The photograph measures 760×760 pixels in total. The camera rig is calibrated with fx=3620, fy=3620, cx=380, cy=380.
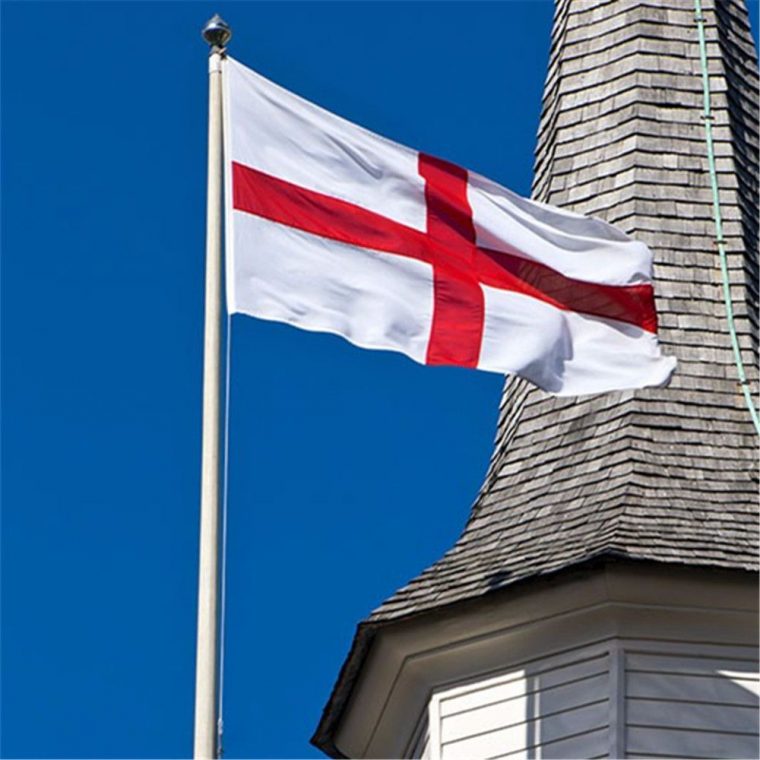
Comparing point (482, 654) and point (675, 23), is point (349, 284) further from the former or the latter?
point (675, 23)

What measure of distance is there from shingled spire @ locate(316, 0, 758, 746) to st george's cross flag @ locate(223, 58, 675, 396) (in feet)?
5.95

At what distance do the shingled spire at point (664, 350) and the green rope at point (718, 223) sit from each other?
4cm

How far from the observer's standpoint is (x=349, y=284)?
59.6 ft

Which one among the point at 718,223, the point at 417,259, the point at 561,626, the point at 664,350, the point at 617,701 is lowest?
the point at 617,701

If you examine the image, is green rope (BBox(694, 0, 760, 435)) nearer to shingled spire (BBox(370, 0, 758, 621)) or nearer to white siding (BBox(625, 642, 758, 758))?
shingled spire (BBox(370, 0, 758, 621))

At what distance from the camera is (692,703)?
20.5 m

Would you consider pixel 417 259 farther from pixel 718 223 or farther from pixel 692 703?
pixel 718 223

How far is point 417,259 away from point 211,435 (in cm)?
256

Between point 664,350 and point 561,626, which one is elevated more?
point 664,350

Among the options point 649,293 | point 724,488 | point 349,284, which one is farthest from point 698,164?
point 349,284

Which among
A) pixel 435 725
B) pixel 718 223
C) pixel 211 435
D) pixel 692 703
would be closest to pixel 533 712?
pixel 435 725

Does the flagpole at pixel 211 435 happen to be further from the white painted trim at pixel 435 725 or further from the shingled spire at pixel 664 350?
the white painted trim at pixel 435 725

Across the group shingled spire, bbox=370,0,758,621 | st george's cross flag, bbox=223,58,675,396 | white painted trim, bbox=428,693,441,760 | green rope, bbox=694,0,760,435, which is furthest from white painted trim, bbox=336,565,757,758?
green rope, bbox=694,0,760,435

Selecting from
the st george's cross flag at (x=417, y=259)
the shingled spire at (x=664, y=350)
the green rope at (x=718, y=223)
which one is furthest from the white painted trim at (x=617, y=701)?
the green rope at (x=718, y=223)
